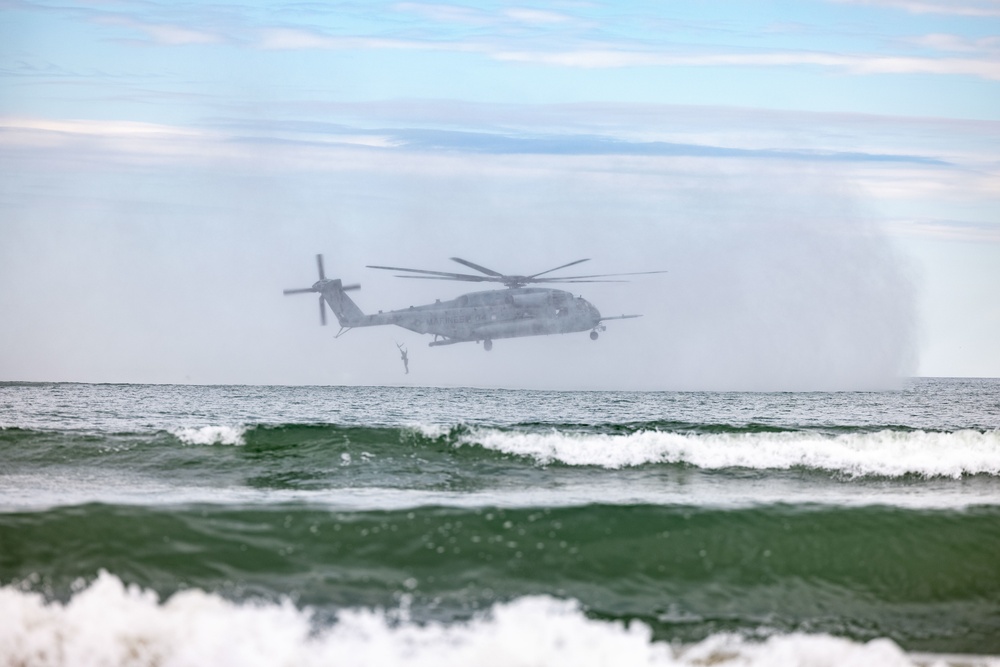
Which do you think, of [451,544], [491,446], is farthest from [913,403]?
[451,544]

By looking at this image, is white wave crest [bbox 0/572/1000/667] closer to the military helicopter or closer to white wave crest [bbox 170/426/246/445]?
white wave crest [bbox 170/426/246/445]

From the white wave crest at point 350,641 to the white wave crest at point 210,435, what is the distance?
11.2 m

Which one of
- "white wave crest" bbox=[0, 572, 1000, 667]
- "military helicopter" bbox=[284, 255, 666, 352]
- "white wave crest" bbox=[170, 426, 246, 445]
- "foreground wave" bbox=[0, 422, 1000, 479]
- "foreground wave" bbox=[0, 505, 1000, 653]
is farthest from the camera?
"military helicopter" bbox=[284, 255, 666, 352]

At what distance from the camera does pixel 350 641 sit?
312 inches

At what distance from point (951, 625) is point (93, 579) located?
26.0 feet

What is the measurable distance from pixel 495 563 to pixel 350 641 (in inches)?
88.7

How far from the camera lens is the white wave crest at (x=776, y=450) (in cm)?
1772

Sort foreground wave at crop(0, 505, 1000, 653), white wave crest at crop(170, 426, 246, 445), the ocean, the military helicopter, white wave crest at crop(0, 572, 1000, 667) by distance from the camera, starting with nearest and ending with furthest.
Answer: white wave crest at crop(0, 572, 1000, 667) < the ocean < foreground wave at crop(0, 505, 1000, 653) < white wave crest at crop(170, 426, 246, 445) < the military helicopter

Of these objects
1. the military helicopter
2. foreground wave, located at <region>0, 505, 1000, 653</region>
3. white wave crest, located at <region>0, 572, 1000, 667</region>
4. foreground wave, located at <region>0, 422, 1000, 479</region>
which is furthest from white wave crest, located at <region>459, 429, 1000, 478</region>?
the military helicopter

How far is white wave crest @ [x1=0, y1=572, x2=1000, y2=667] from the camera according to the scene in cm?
771

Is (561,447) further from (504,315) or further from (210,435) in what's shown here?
(504,315)

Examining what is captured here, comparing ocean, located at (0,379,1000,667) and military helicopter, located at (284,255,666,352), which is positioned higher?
military helicopter, located at (284,255,666,352)

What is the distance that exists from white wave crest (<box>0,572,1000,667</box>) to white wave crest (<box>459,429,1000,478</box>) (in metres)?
9.60

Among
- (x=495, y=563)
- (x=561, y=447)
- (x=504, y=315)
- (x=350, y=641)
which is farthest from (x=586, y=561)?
(x=504, y=315)
